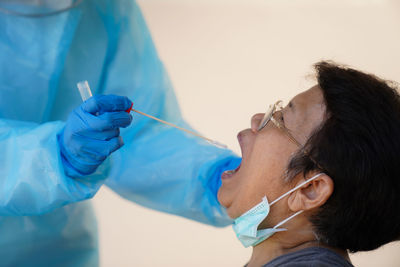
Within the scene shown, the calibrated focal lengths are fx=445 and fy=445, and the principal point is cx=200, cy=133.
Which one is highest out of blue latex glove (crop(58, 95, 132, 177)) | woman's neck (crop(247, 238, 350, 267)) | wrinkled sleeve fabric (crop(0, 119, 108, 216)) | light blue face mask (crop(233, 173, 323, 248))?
blue latex glove (crop(58, 95, 132, 177))

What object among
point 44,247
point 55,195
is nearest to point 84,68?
point 55,195

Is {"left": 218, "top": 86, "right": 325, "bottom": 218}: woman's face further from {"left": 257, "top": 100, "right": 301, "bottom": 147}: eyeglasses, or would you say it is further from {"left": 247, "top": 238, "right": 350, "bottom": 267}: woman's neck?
{"left": 247, "top": 238, "right": 350, "bottom": 267}: woman's neck

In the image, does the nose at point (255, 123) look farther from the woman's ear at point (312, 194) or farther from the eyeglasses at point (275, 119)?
the woman's ear at point (312, 194)

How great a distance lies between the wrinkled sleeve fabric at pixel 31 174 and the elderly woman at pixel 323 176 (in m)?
0.49

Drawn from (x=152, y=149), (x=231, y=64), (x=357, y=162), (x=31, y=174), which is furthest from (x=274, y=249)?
(x=231, y=64)

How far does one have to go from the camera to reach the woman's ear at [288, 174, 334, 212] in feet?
3.84

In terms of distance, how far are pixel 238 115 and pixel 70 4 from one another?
1.57m

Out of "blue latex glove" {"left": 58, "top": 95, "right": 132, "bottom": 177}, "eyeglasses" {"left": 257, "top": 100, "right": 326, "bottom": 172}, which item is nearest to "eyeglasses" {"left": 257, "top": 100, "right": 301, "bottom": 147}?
"eyeglasses" {"left": 257, "top": 100, "right": 326, "bottom": 172}

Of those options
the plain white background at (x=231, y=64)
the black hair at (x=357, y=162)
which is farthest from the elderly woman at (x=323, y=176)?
the plain white background at (x=231, y=64)

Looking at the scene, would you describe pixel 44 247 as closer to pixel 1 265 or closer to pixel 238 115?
pixel 1 265

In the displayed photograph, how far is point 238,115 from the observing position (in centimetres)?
285

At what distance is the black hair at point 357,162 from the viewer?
3.74ft

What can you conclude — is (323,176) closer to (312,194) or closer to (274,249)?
(312,194)

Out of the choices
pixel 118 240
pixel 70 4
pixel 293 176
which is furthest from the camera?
pixel 118 240
